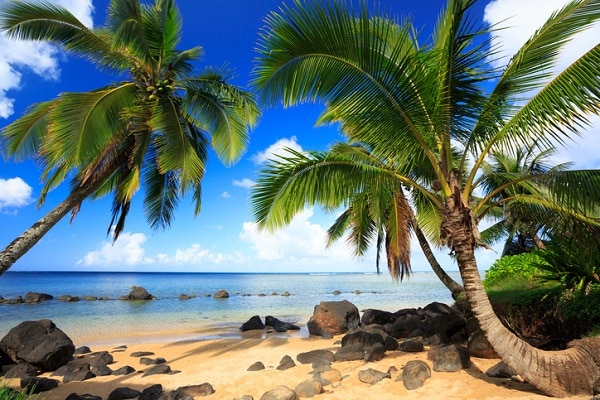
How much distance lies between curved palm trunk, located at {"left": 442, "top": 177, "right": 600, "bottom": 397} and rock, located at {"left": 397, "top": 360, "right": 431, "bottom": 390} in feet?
4.64

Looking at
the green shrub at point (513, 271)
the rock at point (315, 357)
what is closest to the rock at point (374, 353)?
the rock at point (315, 357)

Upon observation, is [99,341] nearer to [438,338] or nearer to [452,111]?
[438,338]

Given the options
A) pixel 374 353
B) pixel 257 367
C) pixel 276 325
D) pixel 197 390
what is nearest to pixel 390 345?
pixel 374 353

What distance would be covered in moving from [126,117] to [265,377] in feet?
21.4

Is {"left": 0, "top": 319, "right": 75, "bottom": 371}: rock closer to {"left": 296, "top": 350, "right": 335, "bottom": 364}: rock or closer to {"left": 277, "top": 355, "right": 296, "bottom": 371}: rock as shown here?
{"left": 277, "top": 355, "right": 296, "bottom": 371}: rock

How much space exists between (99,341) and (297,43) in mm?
14051

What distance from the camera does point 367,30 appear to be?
17.3 feet

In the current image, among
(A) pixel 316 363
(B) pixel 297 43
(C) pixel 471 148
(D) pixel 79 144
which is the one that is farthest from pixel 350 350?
(D) pixel 79 144

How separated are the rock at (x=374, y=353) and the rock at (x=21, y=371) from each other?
7589 millimetres

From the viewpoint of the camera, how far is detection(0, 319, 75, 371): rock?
9578mm

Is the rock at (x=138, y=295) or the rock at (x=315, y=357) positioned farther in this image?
the rock at (x=138, y=295)

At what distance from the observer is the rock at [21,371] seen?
8.55 m

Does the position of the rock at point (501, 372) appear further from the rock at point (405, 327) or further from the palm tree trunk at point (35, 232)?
the palm tree trunk at point (35, 232)

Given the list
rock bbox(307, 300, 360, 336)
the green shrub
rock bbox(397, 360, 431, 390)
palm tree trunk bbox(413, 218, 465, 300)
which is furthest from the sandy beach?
the green shrub
